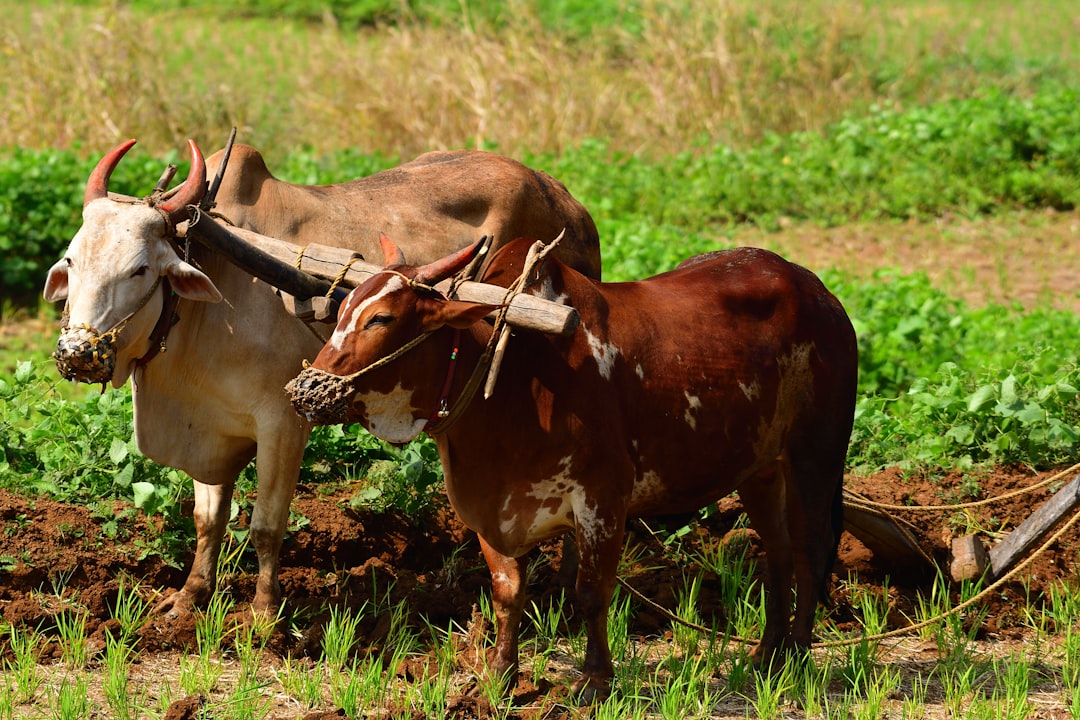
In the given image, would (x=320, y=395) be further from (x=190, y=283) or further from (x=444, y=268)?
(x=190, y=283)

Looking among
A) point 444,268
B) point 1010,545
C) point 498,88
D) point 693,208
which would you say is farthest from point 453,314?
point 498,88

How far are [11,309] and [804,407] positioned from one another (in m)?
6.54

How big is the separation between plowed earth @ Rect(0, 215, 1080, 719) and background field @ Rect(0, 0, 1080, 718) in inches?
0.7

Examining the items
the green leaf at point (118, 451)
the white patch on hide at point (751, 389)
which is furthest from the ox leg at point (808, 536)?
the green leaf at point (118, 451)

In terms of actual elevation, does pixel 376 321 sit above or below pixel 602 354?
above

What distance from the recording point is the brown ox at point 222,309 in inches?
159

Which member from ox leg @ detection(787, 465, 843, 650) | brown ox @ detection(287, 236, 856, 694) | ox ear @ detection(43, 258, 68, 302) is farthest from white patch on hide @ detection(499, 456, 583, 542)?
ox ear @ detection(43, 258, 68, 302)

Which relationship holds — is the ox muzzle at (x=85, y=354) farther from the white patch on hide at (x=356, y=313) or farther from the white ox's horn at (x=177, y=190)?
the white patch on hide at (x=356, y=313)

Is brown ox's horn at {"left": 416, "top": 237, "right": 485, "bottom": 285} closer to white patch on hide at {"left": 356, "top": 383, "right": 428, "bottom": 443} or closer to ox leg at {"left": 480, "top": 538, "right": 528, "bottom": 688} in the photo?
white patch on hide at {"left": 356, "top": 383, "right": 428, "bottom": 443}

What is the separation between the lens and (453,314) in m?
3.59

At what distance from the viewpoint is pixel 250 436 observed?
4609 millimetres

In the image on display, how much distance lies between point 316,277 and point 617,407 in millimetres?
1012

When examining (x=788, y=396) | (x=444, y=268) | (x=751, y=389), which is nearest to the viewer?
(x=444, y=268)

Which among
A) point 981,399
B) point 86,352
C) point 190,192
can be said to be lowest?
point 981,399
